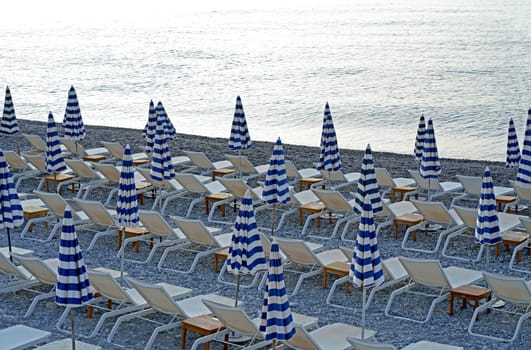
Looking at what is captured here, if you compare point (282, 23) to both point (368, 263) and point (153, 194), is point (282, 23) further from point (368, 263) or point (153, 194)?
point (368, 263)

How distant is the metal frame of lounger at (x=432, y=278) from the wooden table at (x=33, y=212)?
4.93 m

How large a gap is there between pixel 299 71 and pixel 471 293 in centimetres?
3694

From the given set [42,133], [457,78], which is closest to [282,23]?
[457,78]

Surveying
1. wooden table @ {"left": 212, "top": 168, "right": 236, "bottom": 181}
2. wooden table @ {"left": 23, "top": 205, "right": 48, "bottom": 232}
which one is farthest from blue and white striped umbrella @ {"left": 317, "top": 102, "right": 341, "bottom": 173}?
wooden table @ {"left": 23, "top": 205, "right": 48, "bottom": 232}

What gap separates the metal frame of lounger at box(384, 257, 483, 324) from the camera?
848cm

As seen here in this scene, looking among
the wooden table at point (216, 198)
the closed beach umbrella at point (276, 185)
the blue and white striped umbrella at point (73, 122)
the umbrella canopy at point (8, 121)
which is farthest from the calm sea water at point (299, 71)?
the closed beach umbrella at point (276, 185)

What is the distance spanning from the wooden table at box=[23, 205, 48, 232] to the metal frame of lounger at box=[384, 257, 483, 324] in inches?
194

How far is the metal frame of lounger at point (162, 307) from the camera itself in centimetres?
780

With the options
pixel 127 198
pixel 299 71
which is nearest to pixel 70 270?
pixel 127 198

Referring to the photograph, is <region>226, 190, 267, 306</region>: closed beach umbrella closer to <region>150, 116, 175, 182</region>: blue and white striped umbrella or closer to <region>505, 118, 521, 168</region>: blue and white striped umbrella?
<region>150, 116, 175, 182</region>: blue and white striped umbrella

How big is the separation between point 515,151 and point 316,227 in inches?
137

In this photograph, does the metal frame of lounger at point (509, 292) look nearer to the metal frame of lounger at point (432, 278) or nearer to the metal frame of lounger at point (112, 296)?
the metal frame of lounger at point (432, 278)

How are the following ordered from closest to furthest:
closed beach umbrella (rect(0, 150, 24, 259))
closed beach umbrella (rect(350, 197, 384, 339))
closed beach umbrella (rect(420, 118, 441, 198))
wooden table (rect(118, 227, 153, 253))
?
closed beach umbrella (rect(350, 197, 384, 339))
closed beach umbrella (rect(0, 150, 24, 259))
wooden table (rect(118, 227, 153, 253))
closed beach umbrella (rect(420, 118, 441, 198))

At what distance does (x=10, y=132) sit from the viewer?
15281 millimetres
